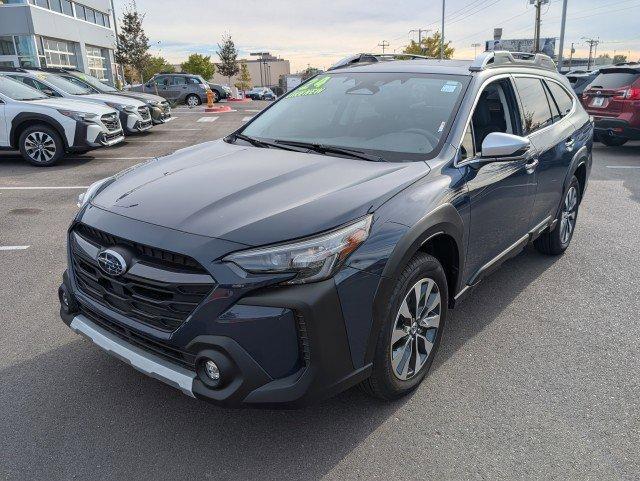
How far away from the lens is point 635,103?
10258 millimetres

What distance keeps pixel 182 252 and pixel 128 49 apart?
114 feet

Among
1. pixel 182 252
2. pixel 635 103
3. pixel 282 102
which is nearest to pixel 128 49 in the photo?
pixel 635 103

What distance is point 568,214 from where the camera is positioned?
5.06m

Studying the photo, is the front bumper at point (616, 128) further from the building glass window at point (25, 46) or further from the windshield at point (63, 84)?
the building glass window at point (25, 46)

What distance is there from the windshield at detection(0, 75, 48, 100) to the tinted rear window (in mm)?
11298

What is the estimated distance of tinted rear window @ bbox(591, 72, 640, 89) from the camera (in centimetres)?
1050

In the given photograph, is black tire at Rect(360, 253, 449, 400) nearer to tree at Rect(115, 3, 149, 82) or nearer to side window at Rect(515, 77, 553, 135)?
side window at Rect(515, 77, 553, 135)

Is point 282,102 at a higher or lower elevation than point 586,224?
higher

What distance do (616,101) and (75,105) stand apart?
1060 cm

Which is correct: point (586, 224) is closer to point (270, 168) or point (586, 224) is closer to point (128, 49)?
point (270, 168)

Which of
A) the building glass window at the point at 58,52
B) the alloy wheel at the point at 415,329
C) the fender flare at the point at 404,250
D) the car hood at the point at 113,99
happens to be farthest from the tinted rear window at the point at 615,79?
the building glass window at the point at 58,52

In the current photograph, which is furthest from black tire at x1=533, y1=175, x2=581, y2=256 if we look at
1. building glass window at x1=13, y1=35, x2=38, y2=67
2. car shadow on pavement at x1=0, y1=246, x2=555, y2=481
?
building glass window at x1=13, y1=35, x2=38, y2=67

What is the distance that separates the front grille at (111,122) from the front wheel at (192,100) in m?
17.2

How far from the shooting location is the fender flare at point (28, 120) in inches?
372
